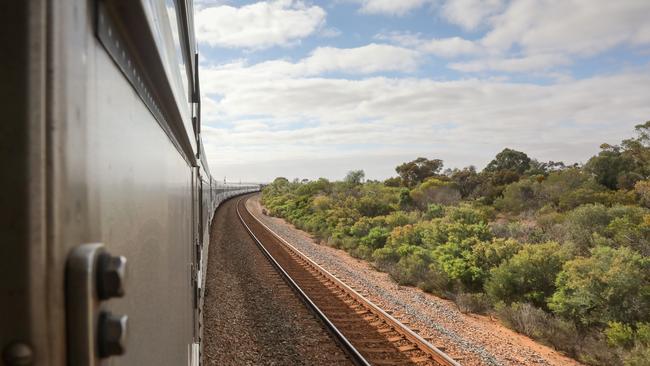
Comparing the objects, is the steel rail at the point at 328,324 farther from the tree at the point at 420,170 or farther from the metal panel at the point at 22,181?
the tree at the point at 420,170

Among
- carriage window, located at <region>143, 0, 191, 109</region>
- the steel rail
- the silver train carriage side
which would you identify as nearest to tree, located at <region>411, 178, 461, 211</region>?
the steel rail

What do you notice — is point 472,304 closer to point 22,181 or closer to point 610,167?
point 22,181

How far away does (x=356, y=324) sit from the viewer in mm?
9562

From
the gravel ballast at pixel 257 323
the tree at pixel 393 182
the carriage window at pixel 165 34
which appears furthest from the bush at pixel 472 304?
the tree at pixel 393 182

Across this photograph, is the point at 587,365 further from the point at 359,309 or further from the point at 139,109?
the point at 139,109

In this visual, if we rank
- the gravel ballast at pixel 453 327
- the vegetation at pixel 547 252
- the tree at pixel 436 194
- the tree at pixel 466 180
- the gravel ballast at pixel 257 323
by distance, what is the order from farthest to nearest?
the tree at pixel 466 180
the tree at pixel 436 194
the vegetation at pixel 547 252
the gravel ballast at pixel 453 327
the gravel ballast at pixel 257 323

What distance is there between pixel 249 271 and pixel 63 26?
1449 cm

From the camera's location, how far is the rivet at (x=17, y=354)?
1.94ft

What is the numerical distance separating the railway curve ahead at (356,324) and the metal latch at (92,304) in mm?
7235

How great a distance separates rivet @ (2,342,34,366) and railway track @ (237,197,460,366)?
7371mm

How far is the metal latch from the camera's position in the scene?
68 cm

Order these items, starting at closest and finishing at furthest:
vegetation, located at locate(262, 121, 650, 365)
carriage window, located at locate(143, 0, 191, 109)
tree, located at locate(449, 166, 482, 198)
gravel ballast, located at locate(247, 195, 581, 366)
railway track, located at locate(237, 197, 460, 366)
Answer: carriage window, located at locate(143, 0, 191, 109), railway track, located at locate(237, 197, 460, 366), gravel ballast, located at locate(247, 195, 581, 366), vegetation, located at locate(262, 121, 650, 365), tree, located at locate(449, 166, 482, 198)

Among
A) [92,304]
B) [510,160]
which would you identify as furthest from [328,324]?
[510,160]

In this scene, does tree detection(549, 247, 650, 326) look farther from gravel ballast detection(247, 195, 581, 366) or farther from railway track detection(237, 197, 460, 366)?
railway track detection(237, 197, 460, 366)
